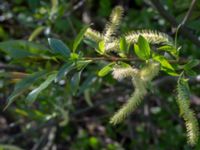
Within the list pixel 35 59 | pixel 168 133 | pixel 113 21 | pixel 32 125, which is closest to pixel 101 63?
pixel 35 59

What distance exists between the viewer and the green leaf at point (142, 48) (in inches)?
51.6

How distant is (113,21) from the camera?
139 centimetres

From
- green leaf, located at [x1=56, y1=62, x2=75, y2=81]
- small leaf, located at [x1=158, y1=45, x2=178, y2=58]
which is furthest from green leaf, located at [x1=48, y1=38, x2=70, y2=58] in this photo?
small leaf, located at [x1=158, y1=45, x2=178, y2=58]

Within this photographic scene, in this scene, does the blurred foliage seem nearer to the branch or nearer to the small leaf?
the branch

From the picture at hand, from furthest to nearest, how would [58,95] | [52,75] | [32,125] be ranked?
[32,125] < [58,95] < [52,75]

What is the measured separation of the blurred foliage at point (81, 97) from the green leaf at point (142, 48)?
25.5 inches

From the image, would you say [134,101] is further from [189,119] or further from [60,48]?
[60,48]

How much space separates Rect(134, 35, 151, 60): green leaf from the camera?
4.30 ft

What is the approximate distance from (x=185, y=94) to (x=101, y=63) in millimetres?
496

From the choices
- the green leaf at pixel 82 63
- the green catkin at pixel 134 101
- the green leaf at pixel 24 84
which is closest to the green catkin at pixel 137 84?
the green catkin at pixel 134 101

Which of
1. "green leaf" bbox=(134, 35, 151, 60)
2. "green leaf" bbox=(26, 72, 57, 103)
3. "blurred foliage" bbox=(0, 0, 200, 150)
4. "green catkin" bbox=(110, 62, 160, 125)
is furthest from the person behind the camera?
"blurred foliage" bbox=(0, 0, 200, 150)

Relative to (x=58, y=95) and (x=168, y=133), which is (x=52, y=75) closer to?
(x=58, y=95)

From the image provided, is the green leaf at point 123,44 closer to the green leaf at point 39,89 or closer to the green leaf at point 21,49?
the green leaf at point 39,89

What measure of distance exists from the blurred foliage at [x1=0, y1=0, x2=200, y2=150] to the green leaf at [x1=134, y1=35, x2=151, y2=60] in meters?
0.65
